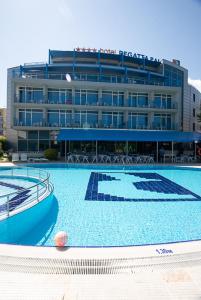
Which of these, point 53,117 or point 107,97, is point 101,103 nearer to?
point 107,97

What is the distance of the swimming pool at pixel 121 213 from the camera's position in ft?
24.2

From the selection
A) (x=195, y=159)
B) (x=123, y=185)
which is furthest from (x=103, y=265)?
(x=195, y=159)

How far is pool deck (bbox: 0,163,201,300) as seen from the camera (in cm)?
349

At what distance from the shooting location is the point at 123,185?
15.2 meters

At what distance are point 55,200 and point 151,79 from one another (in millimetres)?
32199

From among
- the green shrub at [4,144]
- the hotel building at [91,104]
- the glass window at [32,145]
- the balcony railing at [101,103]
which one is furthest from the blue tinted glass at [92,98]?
the green shrub at [4,144]

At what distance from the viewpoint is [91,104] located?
32.0 metres

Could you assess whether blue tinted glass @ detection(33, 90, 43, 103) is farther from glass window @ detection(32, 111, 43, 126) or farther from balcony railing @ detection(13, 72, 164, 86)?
balcony railing @ detection(13, 72, 164, 86)

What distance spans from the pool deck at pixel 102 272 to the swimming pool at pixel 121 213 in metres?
2.25

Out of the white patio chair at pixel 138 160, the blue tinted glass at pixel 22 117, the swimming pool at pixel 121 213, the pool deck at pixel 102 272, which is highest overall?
the blue tinted glass at pixel 22 117

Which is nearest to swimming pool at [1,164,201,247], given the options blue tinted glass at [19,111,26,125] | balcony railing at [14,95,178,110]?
balcony railing at [14,95,178,110]

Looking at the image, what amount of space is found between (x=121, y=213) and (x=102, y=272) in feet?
18.1

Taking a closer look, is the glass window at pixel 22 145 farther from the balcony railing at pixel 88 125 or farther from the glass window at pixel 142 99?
the glass window at pixel 142 99

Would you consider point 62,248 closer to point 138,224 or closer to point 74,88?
point 138,224
